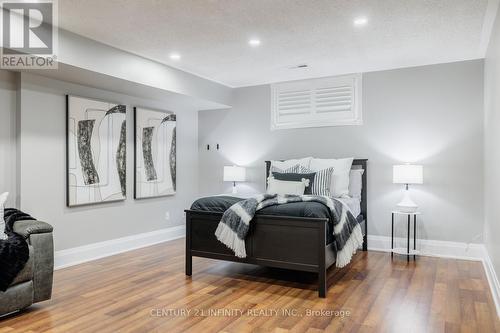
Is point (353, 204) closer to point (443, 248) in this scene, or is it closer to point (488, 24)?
point (443, 248)

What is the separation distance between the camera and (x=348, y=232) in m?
3.74

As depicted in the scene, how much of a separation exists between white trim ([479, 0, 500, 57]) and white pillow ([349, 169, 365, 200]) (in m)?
2.05

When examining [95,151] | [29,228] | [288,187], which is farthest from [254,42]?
[29,228]

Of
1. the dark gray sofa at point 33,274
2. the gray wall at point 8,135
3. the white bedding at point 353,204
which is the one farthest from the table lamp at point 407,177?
the gray wall at point 8,135

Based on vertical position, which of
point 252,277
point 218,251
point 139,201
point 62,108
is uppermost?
point 62,108

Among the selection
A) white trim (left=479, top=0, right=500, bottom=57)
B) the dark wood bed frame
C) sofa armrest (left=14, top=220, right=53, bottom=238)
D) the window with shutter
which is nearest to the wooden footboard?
the dark wood bed frame

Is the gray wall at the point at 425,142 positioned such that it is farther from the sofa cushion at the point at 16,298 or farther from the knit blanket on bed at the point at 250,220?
the sofa cushion at the point at 16,298

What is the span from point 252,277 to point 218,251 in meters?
0.45

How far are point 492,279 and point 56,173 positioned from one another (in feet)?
15.6

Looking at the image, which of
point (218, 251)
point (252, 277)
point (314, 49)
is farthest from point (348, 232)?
point (314, 49)

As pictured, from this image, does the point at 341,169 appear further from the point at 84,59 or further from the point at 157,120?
the point at 84,59

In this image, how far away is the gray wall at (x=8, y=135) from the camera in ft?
12.9

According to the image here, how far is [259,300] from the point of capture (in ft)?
10.6

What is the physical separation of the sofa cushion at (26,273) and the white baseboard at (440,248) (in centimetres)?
420
